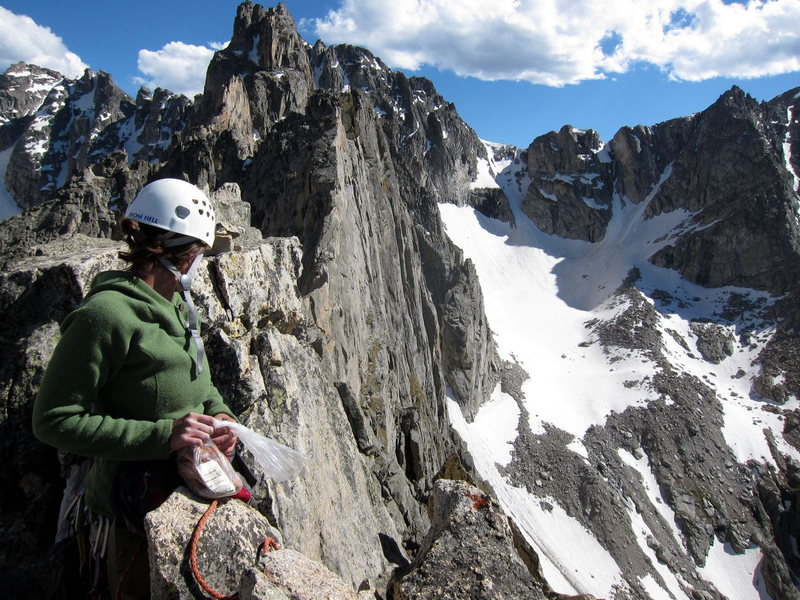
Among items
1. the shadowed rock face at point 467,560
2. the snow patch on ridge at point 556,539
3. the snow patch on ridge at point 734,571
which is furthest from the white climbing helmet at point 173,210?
the snow patch on ridge at point 734,571

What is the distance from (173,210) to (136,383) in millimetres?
1292

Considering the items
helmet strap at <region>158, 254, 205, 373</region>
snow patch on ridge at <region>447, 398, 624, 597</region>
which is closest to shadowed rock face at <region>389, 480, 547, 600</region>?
helmet strap at <region>158, 254, 205, 373</region>

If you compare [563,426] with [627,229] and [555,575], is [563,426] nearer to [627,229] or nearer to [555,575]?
[555,575]

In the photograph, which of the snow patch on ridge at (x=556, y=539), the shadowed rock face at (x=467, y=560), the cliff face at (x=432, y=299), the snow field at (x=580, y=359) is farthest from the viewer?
the snow field at (x=580, y=359)

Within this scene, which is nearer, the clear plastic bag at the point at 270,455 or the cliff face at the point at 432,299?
the clear plastic bag at the point at 270,455

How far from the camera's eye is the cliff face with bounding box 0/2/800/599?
6.23 metres

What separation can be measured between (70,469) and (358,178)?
1313 inches

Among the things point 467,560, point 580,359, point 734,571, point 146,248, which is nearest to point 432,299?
point 580,359

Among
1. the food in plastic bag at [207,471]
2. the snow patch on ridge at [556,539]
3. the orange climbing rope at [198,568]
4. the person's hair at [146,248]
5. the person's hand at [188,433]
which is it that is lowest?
the snow patch on ridge at [556,539]

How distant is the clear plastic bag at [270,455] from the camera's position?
12.5 ft

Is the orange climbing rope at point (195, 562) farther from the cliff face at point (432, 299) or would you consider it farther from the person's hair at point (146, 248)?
the person's hair at point (146, 248)

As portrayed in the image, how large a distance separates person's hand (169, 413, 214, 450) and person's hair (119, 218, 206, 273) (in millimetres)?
1110

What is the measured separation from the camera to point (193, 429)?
133 inches

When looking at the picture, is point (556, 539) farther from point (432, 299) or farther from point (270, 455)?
point (270, 455)
